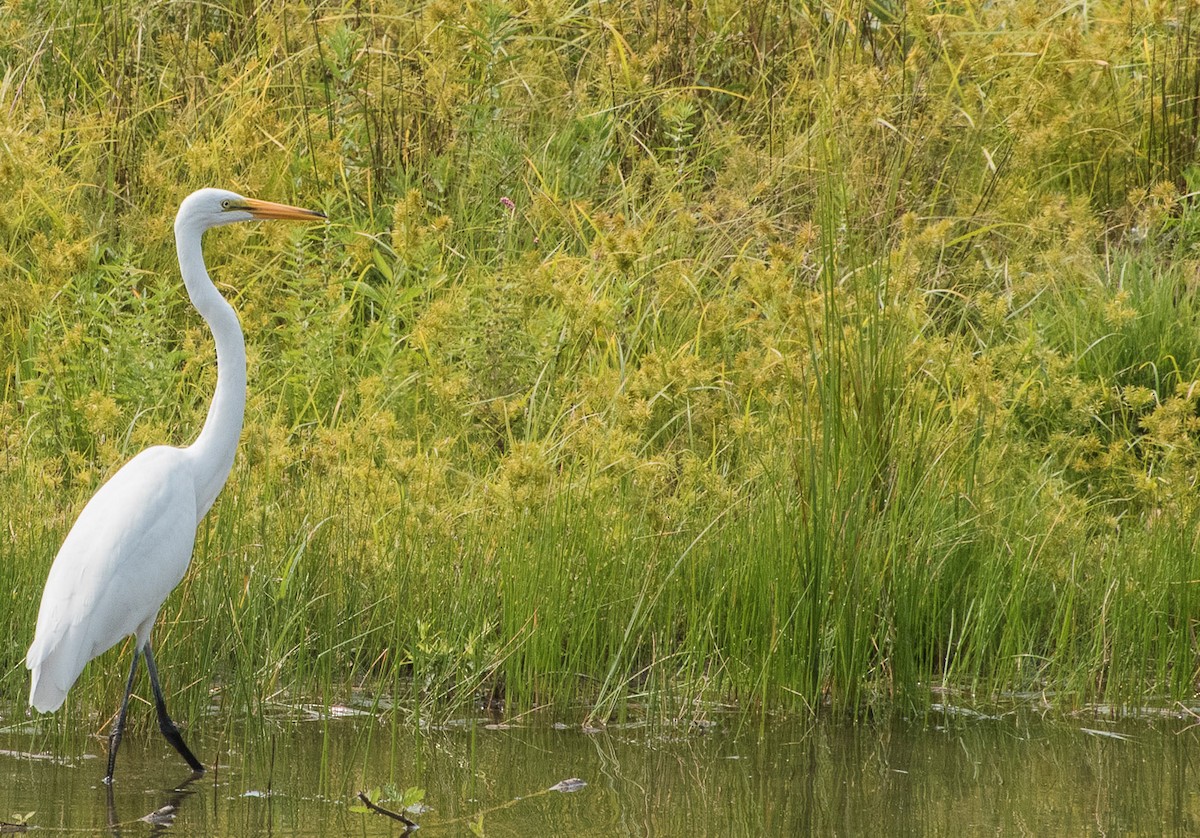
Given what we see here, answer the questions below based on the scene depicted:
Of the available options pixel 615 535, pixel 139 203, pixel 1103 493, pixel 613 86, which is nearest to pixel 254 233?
pixel 139 203

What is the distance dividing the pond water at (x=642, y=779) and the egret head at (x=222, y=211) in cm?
124

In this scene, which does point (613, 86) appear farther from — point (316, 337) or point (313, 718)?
point (313, 718)

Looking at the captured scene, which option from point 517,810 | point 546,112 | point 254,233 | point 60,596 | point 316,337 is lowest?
point 517,810

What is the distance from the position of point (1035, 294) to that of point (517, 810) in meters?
2.91

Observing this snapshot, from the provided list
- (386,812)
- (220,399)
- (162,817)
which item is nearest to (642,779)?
(386,812)

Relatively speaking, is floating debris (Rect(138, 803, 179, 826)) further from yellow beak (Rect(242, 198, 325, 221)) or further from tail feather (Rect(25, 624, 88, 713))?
yellow beak (Rect(242, 198, 325, 221))

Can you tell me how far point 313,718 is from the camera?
11.6 ft

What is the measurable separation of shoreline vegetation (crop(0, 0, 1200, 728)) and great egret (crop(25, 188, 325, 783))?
0.50 ft

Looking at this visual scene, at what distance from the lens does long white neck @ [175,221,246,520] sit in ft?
11.9

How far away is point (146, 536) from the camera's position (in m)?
3.42

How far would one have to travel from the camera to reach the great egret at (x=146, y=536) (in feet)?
10.5

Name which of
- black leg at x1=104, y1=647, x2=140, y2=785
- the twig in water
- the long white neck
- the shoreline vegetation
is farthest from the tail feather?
the twig in water

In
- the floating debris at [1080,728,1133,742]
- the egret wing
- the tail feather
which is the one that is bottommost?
the floating debris at [1080,728,1133,742]

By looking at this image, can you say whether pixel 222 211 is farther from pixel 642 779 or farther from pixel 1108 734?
pixel 1108 734
